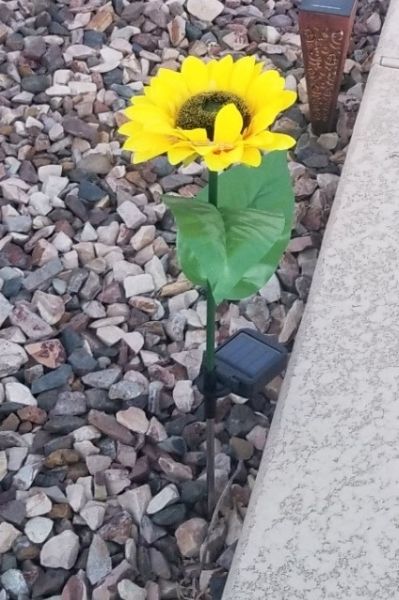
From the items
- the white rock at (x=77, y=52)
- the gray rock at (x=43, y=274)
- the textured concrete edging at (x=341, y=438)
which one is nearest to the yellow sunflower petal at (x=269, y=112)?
the textured concrete edging at (x=341, y=438)

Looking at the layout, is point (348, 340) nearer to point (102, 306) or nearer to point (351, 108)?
point (102, 306)

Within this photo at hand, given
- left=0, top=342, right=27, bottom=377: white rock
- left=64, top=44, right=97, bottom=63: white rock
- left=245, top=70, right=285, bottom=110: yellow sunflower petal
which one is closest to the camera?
left=245, top=70, right=285, bottom=110: yellow sunflower petal

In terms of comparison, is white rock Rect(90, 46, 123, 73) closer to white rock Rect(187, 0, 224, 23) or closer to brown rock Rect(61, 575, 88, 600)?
white rock Rect(187, 0, 224, 23)

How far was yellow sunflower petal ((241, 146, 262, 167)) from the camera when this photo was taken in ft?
3.53

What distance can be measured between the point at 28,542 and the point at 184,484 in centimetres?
26

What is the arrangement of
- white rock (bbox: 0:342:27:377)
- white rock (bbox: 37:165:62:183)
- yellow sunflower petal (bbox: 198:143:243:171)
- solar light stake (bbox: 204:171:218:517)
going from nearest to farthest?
yellow sunflower petal (bbox: 198:143:243:171), solar light stake (bbox: 204:171:218:517), white rock (bbox: 0:342:27:377), white rock (bbox: 37:165:62:183)

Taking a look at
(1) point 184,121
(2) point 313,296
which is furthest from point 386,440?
(1) point 184,121

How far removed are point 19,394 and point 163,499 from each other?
34 centimetres

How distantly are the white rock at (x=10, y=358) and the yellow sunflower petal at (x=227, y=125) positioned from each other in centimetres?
88

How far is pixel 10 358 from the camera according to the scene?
72.4 inches

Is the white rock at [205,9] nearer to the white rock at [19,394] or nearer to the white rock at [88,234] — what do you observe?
the white rock at [88,234]

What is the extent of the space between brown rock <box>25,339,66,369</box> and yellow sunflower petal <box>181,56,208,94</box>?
2.55 ft

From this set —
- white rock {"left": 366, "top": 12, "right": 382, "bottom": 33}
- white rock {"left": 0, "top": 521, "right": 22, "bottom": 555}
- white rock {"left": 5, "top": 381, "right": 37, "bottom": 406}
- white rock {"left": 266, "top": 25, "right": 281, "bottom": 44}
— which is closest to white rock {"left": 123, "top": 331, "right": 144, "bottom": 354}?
white rock {"left": 5, "top": 381, "right": 37, "bottom": 406}

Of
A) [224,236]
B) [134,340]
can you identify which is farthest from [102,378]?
[224,236]
